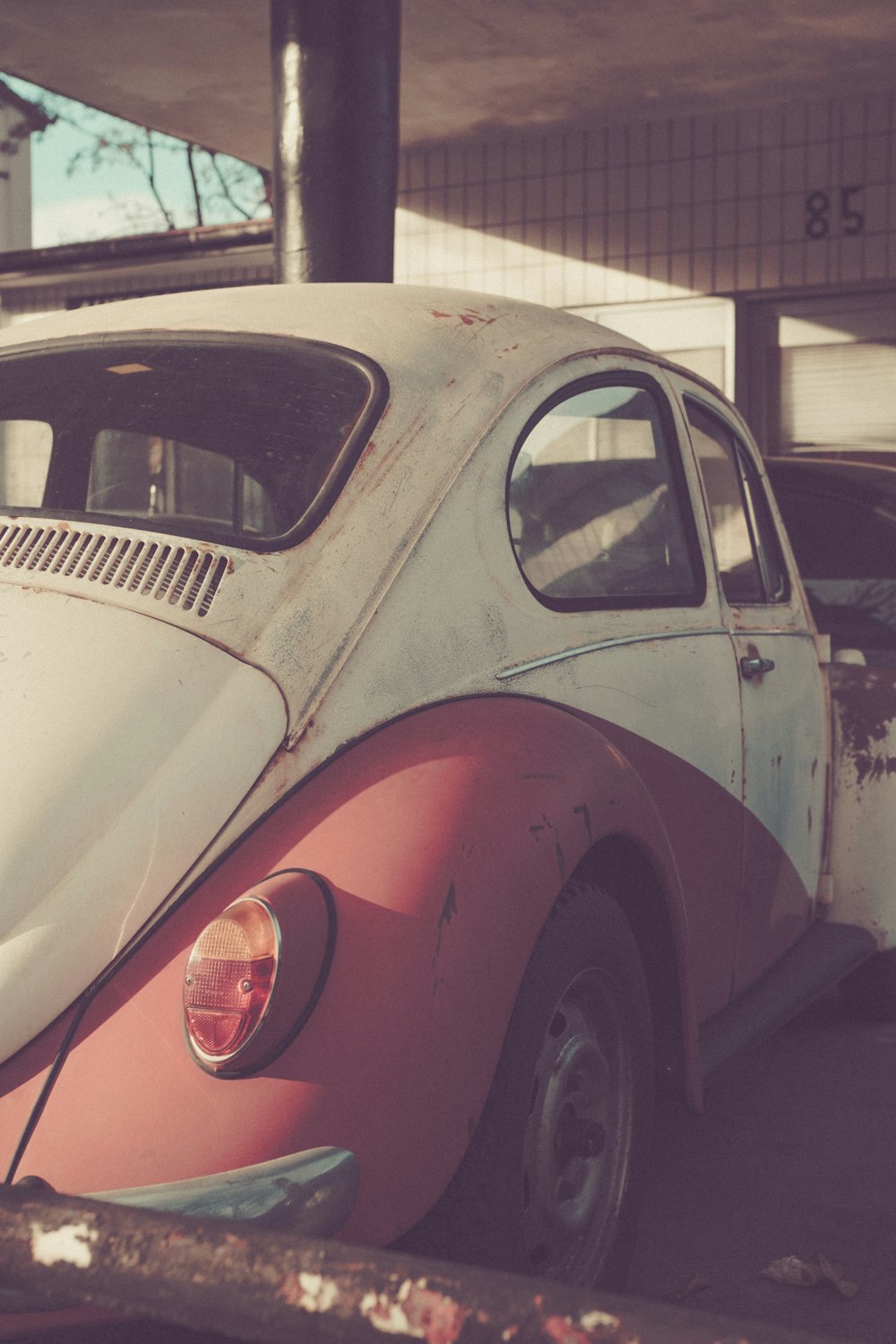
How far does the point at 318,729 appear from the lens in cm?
230

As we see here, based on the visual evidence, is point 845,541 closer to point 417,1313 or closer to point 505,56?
point 417,1313

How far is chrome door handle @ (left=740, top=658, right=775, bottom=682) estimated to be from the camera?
3504 mm

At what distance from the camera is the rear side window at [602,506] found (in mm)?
2912

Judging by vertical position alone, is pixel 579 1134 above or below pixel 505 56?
below

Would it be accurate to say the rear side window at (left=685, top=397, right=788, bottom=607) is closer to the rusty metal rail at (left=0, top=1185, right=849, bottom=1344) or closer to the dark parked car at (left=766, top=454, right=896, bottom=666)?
the dark parked car at (left=766, top=454, right=896, bottom=666)

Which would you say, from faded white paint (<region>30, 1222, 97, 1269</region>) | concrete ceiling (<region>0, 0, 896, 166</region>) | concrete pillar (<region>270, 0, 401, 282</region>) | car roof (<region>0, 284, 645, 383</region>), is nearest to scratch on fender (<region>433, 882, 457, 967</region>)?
faded white paint (<region>30, 1222, 97, 1269</region>)

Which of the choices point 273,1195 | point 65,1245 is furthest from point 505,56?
point 65,1245

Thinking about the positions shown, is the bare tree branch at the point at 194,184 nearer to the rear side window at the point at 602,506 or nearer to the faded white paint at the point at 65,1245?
the rear side window at the point at 602,506

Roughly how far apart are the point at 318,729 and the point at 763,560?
205 centimetres

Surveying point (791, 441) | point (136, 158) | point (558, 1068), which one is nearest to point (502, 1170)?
point (558, 1068)

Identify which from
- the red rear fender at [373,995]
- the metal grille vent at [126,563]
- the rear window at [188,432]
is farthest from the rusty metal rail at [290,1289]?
the rear window at [188,432]

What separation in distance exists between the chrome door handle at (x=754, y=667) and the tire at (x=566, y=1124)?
1.00 meters

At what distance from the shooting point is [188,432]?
279cm

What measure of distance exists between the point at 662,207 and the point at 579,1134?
28.5ft
